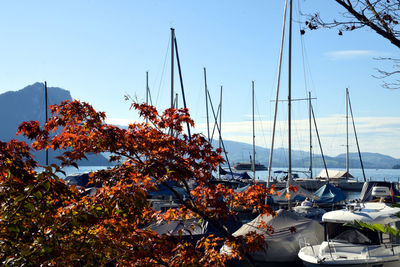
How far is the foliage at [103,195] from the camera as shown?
4953 mm

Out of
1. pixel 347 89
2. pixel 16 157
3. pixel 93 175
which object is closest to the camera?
pixel 16 157

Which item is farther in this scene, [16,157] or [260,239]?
[260,239]

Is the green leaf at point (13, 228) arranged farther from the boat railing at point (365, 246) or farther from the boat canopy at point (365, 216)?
the boat canopy at point (365, 216)

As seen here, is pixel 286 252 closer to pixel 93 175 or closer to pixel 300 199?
pixel 93 175

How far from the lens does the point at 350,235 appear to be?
15891 millimetres

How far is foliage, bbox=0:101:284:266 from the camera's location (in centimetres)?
495

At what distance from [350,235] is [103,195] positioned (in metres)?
12.5

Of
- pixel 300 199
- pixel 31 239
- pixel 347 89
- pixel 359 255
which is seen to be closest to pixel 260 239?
pixel 31 239

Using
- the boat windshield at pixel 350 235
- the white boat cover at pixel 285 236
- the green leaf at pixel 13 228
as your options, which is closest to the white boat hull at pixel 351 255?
the boat windshield at pixel 350 235

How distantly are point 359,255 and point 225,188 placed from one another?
668 centimetres

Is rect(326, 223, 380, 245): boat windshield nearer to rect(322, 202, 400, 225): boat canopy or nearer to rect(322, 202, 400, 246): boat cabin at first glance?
rect(322, 202, 400, 246): boat cabin

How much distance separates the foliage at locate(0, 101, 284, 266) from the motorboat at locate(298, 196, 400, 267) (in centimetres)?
576

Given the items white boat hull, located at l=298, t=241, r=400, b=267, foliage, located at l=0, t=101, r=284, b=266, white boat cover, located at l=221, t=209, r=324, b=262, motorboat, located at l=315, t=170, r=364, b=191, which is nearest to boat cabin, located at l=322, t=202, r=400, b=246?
white boat hull, located at l=298, t=241, r=400, b=267

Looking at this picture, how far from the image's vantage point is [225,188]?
11117mm
